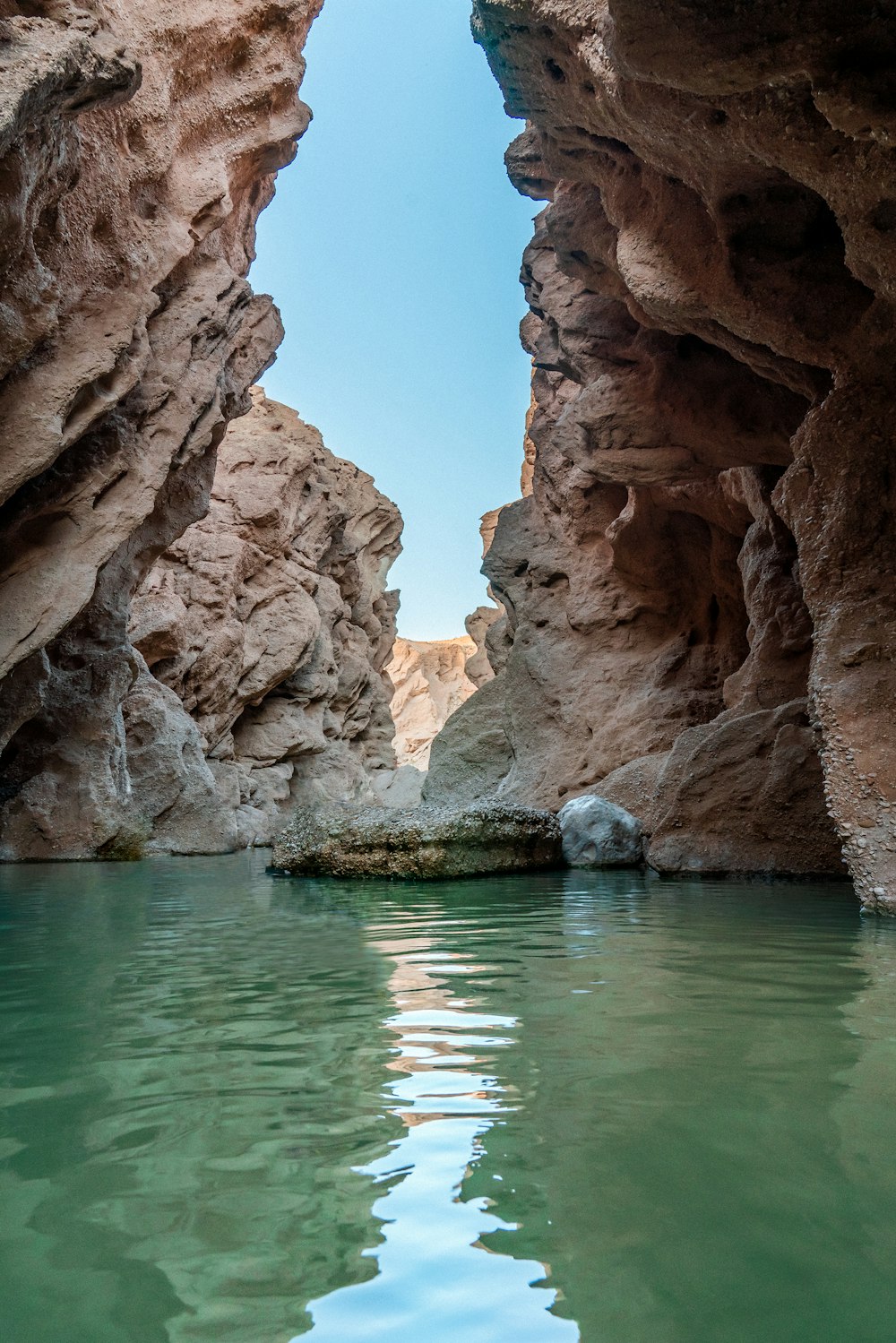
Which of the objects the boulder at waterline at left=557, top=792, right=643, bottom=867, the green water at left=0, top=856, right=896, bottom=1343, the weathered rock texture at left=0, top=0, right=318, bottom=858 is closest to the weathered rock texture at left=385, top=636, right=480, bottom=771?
the weathered rock texture at left=0, top=0, right=318, bottom=858

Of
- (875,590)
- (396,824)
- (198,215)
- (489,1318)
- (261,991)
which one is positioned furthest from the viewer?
(198,215)

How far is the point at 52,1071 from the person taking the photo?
7.03 feet

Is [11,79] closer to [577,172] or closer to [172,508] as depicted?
[577,172]

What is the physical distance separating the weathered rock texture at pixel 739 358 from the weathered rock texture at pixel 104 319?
2.66m

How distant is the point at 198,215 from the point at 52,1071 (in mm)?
8129

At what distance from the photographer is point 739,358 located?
22.6 feet

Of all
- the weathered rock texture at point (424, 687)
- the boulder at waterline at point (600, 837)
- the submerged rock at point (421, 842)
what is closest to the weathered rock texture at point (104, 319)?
the submerged rock at point (421, 842)

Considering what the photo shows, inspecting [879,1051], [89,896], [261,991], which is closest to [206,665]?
[89,896]

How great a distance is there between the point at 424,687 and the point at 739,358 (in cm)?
5386

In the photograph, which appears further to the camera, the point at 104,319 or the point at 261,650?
the point at 261,650

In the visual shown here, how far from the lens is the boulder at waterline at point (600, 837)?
8.78 metres

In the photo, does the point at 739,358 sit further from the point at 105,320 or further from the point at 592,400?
the point at 105,320

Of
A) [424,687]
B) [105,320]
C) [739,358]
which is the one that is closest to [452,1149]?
[739,358]

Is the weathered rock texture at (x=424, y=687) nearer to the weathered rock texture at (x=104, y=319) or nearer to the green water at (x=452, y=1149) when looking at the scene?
the weathered rock texture at (x=104, y=319)
